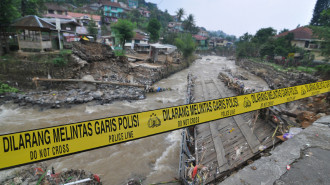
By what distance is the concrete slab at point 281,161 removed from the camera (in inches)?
122

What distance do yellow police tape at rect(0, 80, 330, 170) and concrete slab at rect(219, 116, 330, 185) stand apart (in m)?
1.37

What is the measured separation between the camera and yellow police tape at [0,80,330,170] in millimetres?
2660

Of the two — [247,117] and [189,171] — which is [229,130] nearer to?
[247,117]

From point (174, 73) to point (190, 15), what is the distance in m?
37.8

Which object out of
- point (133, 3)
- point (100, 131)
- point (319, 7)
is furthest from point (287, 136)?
point (133, 3)

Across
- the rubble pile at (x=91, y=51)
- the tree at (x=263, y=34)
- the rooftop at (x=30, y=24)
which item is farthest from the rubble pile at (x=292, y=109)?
the tree at (x=263, y=34)

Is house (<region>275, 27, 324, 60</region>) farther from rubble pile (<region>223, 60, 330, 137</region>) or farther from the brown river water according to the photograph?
the brown river water

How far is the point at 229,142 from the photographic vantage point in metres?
6.20

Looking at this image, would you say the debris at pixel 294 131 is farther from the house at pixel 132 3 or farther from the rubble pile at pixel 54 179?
the house at pixel 132 3

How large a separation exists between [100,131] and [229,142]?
15.8 ft

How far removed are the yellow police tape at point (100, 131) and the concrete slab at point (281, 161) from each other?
4.50 feet

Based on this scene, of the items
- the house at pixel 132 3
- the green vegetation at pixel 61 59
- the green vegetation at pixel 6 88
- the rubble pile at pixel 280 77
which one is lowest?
the green vegetation at pixel 6 88

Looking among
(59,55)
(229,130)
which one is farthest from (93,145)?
(59,55)

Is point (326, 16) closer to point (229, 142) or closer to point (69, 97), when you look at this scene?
point (229, 142)
